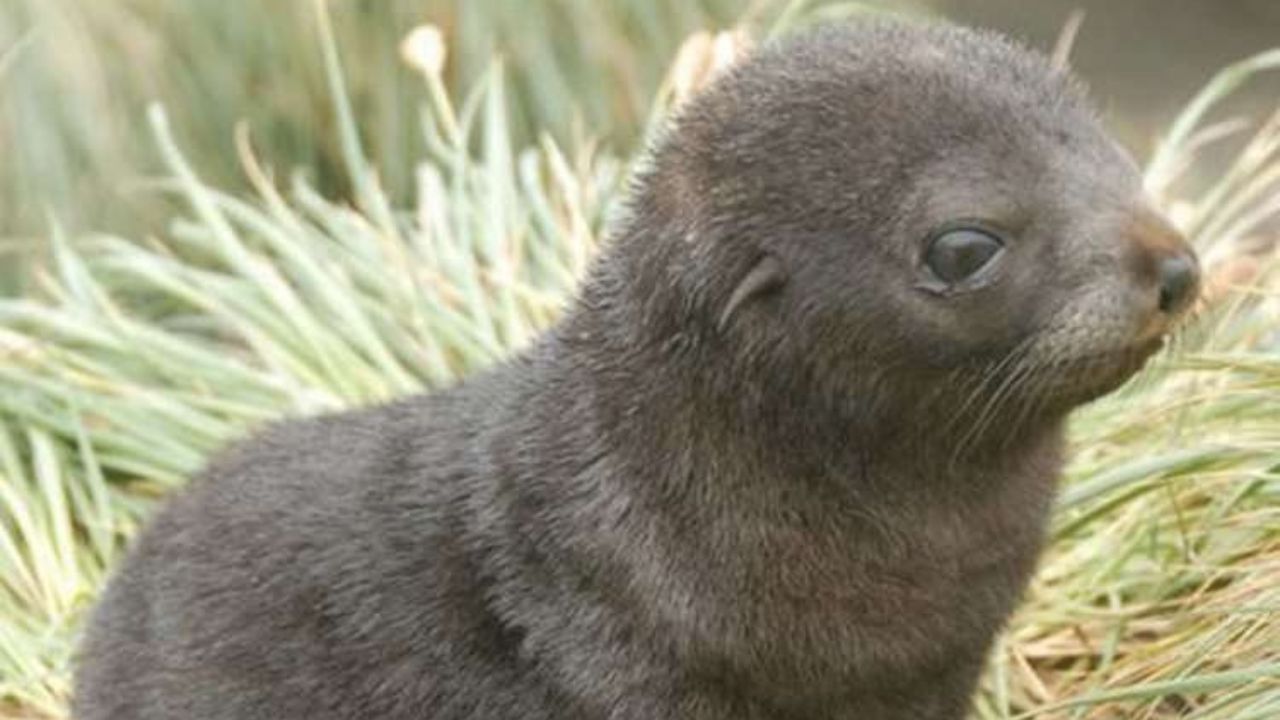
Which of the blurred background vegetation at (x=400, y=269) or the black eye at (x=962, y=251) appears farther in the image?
the blurred background vegetation at (x=400, y=269)

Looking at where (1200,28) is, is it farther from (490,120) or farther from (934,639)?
(934,639)

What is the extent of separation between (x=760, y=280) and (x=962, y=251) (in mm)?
279

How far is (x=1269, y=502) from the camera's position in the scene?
16.8ft

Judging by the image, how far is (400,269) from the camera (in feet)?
21.8

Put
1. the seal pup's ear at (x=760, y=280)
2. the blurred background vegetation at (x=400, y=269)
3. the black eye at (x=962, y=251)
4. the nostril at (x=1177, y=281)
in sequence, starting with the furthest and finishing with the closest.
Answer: the blurred background vegetation at (x=400, y=269)
the seal pup's ear at (x=760, y=280)
the black eye at (x=962, y=251)
the nostril at (x=1177, y=281)

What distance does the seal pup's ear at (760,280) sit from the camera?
407 cm

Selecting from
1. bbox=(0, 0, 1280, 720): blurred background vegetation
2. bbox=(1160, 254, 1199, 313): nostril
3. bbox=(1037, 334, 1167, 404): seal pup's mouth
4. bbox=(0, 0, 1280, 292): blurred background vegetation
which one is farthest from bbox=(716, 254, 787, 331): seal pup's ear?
bbox=(0, 0, 1280, 292): blurred background vegetation

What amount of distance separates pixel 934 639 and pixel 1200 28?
273 inches

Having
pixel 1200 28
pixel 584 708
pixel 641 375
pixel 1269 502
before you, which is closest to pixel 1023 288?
pixel 641 375

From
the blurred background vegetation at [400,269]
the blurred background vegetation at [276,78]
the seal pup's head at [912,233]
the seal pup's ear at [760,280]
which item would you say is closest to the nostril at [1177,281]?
the seal pup's head at [912,233]

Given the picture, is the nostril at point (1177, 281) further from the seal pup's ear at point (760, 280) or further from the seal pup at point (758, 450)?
the seal pup's ear at point (760, 280)

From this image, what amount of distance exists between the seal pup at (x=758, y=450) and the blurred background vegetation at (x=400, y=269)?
0.63 meters

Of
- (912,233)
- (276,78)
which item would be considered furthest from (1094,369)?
(276,78)

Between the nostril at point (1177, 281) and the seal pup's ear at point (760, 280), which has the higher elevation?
the nostril at point (1177, 281)
